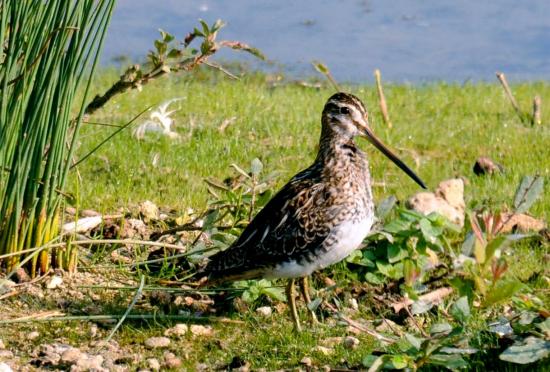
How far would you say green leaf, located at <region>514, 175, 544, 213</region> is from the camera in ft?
16.5

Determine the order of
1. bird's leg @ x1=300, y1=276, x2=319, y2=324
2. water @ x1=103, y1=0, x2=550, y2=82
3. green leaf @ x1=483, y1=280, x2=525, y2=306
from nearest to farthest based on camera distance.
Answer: green leaf @ x1=483, y1=280, x2=525, y2=306, bird's leg @ x1=300, y1=276, x2=319, y2=324, water @ x1=103, y1=0, x2=550, y2=82

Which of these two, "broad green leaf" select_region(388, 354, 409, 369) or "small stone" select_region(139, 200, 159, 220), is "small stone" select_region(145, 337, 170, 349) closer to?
"broad green leaf" select_region(388, 354, 409, 369)

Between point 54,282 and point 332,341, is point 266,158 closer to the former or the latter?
point 54,282

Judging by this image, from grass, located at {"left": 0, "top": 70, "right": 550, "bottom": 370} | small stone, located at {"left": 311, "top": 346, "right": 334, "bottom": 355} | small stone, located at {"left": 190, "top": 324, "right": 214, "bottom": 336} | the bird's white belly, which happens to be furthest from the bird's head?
small stone, located at {"left": 190, "top": 324, "right": 214, "bottom": 336}

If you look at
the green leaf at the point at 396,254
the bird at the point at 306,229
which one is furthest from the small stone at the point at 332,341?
the green leaf at the point at 396,254

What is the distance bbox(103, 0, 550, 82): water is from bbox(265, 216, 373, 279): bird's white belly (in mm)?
6394

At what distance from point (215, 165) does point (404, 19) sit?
243 inches

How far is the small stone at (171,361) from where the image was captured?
194 inches

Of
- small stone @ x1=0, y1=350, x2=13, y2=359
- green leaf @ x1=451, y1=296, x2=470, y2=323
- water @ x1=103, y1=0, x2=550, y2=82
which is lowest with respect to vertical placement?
small stone @ x1=0, y1=350, x2=13, y2=359

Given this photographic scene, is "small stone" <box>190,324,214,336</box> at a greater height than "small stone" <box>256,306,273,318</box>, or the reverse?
"small stone" <box>256,306,273,318</box>

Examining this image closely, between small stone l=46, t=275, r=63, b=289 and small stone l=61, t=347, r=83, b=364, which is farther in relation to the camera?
small stone l=46, t=275, r=63, b=289

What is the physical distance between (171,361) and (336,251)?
2.87 feet

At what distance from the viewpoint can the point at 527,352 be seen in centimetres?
441

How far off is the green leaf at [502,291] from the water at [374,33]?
6.74 metres
